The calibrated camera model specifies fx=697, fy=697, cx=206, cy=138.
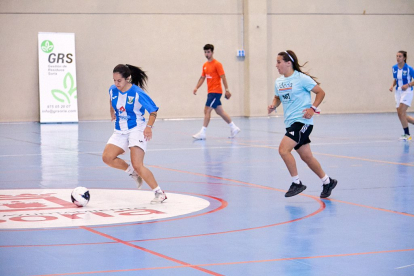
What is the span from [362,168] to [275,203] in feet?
12.4

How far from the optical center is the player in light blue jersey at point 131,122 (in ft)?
27.5

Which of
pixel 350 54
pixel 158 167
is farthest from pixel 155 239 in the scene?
pixel 350 54

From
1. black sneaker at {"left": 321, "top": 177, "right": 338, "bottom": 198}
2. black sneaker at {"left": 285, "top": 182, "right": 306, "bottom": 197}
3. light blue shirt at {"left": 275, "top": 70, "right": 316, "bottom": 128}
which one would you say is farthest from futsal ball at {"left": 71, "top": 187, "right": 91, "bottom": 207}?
black sneaker at {"left": 321, "top": 177, "right": 338, "bottom": 198}

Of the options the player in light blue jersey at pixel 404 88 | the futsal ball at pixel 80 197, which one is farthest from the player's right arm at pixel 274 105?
the player in light blue jersey at pixel 404 88

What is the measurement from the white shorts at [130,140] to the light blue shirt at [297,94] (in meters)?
1.86

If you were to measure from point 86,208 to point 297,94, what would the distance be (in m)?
2.96

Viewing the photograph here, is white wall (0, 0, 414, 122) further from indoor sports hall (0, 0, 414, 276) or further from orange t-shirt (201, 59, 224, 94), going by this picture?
orange t-shirt (201, 59, 224, 94)

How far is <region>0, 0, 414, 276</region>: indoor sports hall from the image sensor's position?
5.86m

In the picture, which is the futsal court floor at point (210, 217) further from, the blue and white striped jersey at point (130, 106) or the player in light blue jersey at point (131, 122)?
the blue and white striped jersey at point (130, 106)

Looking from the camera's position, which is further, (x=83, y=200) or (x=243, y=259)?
(x=83, y=200)

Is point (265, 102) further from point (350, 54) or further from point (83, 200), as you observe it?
point (83, 200)

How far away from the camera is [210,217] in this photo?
7449mm

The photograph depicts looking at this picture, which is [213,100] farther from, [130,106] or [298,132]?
[130,106]

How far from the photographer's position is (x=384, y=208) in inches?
313
